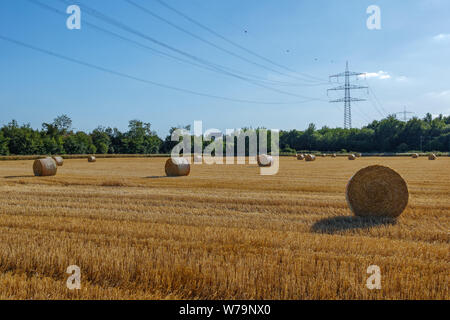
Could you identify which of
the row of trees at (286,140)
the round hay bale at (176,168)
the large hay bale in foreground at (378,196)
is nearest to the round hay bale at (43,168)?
the round hay bale at (176,168)

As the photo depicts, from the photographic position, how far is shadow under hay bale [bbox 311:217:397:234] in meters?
7.59

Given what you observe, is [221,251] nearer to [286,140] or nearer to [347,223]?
[347,223]

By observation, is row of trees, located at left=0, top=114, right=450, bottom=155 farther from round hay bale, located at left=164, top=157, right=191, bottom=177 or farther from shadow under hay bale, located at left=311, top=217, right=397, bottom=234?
shadow under hay bale, located at left=311, top=217, right=397, bottom=234

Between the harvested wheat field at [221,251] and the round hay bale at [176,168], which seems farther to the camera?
the round hay bale at [176,168]

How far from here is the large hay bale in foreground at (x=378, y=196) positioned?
361 inches

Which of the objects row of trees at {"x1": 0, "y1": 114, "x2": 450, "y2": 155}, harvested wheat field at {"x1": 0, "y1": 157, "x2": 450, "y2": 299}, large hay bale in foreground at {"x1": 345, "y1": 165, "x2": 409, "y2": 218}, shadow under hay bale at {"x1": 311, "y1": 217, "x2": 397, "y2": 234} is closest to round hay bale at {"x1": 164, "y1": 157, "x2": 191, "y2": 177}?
harvested wheat field at {"x1": 0, "y1": 157, "x2": 450, "y2": 299}

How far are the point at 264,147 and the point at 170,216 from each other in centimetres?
7924

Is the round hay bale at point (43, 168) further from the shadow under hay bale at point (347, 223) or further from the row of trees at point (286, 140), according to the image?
the row of trees at point (286, 140)

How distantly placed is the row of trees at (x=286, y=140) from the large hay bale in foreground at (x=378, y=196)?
68.4 meters

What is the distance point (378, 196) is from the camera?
9320mm

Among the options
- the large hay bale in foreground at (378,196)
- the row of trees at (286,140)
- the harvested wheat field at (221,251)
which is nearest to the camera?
the harvested wheat field at (221,251)

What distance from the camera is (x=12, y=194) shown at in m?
13.0

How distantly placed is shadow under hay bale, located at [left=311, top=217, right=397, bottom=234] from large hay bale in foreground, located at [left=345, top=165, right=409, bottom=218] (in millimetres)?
322
